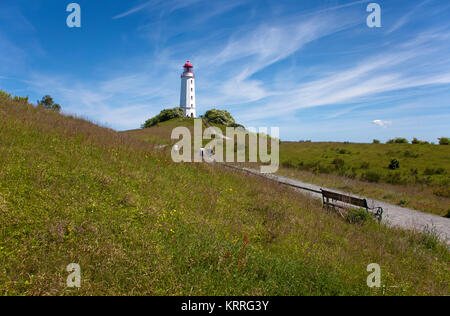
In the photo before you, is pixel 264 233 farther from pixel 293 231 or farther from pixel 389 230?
pixel 389 230

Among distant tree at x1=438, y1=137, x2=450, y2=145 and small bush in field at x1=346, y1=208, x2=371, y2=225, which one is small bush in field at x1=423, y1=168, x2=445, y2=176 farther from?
small bush in field at x1=346, y1=208, x2=371, y2=225

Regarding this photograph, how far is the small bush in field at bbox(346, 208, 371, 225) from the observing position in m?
8.82

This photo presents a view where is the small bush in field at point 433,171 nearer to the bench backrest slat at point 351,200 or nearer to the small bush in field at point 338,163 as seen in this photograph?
the small bush in field at point 338,163

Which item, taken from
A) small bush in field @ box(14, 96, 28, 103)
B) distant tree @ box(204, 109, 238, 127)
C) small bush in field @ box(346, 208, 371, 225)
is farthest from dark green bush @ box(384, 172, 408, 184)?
distant tree @ box(204, 109, 238, 127)

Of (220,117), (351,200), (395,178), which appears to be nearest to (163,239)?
(351,200)

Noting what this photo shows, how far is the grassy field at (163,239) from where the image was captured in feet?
13.2

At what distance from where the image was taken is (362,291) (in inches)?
166

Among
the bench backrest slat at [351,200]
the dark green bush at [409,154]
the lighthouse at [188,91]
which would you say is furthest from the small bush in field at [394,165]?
the lighthouse at [188,91]

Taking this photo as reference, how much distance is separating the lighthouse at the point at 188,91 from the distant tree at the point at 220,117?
17.4 feet

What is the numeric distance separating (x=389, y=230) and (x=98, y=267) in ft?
29.6

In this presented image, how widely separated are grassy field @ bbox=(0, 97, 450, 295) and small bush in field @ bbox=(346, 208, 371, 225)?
313mm
